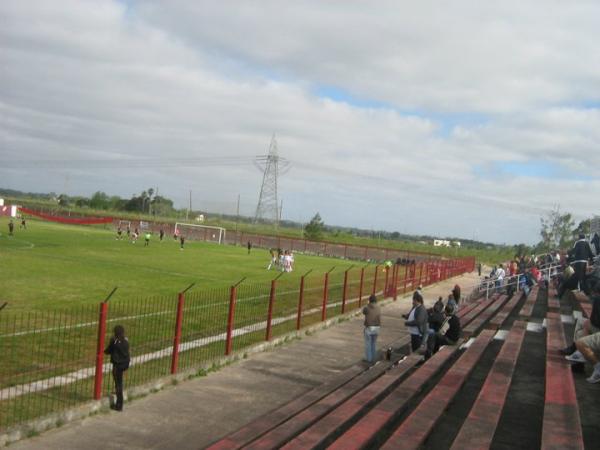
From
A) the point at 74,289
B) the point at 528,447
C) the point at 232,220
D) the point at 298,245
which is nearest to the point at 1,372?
the point at 528,447

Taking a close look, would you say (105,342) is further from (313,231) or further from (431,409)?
(313,231)

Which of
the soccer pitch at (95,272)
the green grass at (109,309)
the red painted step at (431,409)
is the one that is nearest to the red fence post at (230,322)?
the green grass at (109,309)

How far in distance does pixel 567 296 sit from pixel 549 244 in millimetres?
46059

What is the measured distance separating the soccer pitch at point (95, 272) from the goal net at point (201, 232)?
23156 mm

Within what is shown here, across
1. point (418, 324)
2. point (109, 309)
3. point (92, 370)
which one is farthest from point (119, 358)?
point (109, 309)

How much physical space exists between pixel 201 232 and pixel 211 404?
67.0 meters

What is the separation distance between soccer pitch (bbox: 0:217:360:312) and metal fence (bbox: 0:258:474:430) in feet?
9.23

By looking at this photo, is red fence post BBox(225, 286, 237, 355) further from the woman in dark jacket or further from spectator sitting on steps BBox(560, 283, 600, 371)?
spectator sitting on steps BBox(560, 283, 600, 371)

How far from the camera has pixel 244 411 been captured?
9797 millimetres

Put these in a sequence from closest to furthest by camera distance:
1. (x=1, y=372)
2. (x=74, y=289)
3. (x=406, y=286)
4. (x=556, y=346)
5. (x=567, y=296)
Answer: (x=556, y=346) < (x=1, y=372) < (x=567, y=296) < (x=74, y=289) < (x=406, y=286)

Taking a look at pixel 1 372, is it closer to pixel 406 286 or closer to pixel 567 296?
pixel 567 296

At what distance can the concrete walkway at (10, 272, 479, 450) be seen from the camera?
815 centimetres

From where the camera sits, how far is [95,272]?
94.5ft

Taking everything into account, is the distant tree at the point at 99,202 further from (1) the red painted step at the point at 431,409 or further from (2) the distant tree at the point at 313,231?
(1) the red painted step at the point at 431,409
